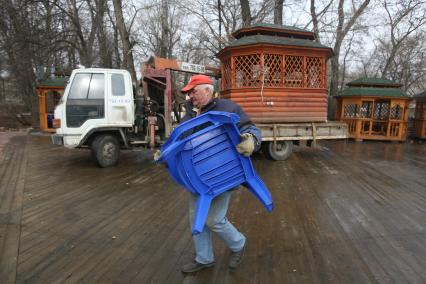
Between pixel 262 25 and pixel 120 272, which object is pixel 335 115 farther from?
pixel 120 272

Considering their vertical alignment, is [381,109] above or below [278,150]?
above

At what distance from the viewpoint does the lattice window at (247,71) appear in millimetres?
8586

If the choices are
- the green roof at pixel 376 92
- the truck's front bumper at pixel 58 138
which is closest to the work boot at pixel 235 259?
the truck's front bumper at pixel 58 138

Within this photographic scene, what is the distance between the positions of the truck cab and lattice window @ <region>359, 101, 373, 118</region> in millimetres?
10762

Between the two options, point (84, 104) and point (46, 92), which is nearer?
point (84, 104)

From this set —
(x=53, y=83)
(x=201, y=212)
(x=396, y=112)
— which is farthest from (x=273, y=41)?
(x=53, y=83)

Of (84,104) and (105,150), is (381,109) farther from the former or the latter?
(84,104)

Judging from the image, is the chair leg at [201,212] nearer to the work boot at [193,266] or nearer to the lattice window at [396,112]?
the work boot at [193,266]

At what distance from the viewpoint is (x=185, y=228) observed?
12.4 ft

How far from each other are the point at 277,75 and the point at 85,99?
16.4 ft

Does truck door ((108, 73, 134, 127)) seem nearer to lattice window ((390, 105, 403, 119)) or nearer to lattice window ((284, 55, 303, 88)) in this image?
lattice window ((284, 55, 303, 88))

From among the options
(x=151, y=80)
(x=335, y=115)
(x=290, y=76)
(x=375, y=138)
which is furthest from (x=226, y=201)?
(x=335, y=115)

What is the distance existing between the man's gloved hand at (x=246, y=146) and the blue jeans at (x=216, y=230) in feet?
1.33

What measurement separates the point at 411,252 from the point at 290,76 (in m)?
6.37
